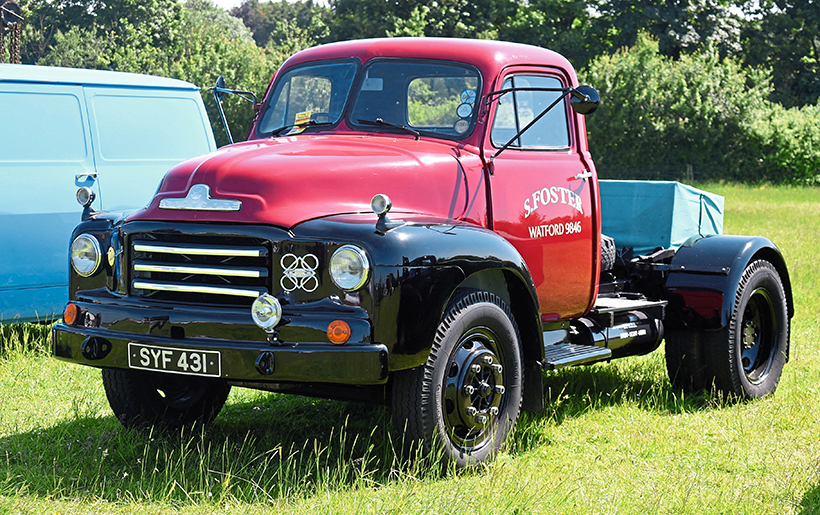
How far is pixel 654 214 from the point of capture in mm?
7156

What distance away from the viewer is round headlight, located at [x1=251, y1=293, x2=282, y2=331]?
4.18m

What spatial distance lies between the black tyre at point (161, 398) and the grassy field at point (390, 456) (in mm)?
116

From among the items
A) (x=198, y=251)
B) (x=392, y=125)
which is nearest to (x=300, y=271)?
(x=198, y=251)

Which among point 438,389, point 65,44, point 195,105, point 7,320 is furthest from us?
point 65,44

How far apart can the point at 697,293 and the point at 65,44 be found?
1701 inches

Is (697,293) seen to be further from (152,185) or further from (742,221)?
(742,221)

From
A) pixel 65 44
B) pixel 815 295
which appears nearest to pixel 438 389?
pixel 815 295

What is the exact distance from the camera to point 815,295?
11000mm

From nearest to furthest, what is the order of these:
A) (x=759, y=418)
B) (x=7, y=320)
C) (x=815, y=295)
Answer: (x=759, y=418), (x=7, y=320), (x=815, y=295)

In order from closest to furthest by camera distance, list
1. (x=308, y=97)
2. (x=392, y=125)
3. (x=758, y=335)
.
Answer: (x=392, y=125) < (x=308, y=97) < (x=758, y=335)

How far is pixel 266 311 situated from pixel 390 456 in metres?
1.05

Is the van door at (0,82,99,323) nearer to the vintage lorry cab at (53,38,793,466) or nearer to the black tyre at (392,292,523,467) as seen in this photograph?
the vintage lorry cab at (53,38,793,466)

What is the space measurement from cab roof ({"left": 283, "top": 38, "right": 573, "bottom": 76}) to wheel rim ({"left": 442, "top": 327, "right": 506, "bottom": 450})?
166cm

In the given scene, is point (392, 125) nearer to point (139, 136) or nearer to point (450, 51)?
point (450, 51)
